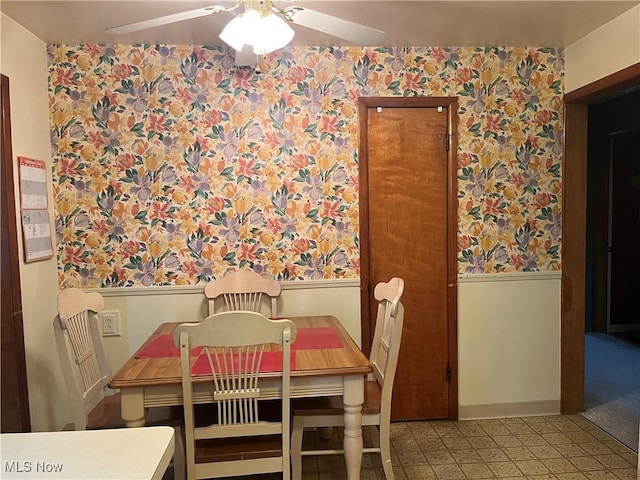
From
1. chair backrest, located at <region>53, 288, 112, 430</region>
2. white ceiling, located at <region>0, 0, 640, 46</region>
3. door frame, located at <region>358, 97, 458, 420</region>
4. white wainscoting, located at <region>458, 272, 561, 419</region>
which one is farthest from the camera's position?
white wainscoting, located at <region>458, 272, 561, 419</region>

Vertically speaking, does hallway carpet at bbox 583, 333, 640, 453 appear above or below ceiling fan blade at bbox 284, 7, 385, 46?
below

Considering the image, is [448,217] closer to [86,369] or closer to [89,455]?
[86,369]

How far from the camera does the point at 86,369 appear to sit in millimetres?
2258

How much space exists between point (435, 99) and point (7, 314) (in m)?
2.63

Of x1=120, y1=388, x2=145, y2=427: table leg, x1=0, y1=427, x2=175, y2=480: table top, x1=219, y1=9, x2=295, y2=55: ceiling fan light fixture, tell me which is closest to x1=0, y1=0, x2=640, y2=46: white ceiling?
x1=219, y1=9, x2=295, y2=55: ceiling fan light fixture

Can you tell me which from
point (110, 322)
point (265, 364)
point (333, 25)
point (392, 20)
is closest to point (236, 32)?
point (333, 25)

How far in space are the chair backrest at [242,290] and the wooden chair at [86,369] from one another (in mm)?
672

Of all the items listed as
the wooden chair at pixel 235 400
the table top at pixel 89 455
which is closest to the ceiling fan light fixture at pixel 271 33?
the wooden chair at pixel 235 400

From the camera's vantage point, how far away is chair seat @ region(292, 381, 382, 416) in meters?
2.28

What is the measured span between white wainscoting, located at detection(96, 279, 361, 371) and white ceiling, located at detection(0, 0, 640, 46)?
1.44 meters

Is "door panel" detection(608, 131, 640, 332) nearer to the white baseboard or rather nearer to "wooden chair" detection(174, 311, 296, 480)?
the white baseboard

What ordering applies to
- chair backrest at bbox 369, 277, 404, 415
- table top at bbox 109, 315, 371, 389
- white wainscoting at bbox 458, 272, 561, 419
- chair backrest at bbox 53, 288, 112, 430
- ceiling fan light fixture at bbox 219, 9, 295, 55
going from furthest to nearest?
1. white wainscoting at bbox 458, 272, 561, 419
2. chair backrest at bbox 369, 277, 404, 415
3. chair backrest at bbox 53, 288, 112, 430
4. table top at bbox 109, 315, 371, 389
5. ceiling fan light fixture at bbox 219, 9, 295, 55

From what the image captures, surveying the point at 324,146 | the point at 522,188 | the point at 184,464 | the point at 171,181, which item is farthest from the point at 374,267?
the point at 184,464

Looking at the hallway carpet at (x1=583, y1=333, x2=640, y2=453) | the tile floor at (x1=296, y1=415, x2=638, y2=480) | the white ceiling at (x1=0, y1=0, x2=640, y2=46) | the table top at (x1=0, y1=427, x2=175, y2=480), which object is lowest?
the tile floor at (x1=296, y1=415, x2=638, y2=480)
